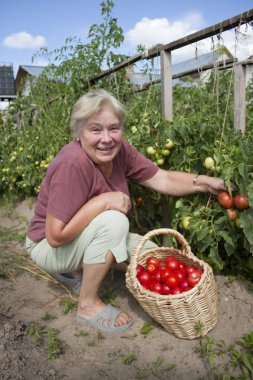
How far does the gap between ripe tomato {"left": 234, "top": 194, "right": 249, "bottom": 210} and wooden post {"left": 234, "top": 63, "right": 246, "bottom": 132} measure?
20.6 inches

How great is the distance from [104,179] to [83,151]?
188 mm

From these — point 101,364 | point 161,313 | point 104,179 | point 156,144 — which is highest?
point 156,144

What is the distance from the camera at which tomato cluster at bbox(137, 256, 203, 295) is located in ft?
5.87

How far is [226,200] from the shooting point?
175cm

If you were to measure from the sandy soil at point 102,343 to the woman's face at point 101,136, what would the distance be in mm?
887

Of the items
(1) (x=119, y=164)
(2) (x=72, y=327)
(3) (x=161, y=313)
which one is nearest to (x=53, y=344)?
→ (2) (x=72, y=327)

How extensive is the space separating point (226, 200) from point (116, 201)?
55 cm

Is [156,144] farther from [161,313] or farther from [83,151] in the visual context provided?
[161,313]

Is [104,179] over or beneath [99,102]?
beneath

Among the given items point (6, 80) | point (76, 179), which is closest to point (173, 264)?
point (76, 179)

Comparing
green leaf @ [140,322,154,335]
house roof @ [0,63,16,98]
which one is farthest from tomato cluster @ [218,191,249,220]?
house roof @ [0,63,16,98]

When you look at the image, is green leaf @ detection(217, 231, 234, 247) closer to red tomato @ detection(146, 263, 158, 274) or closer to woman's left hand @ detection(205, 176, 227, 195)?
woman's left hand @ detection(205, 176, 227, 195)

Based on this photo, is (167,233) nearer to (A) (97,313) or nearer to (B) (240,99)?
(A) (97,313)

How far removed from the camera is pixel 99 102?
183 centimetres
